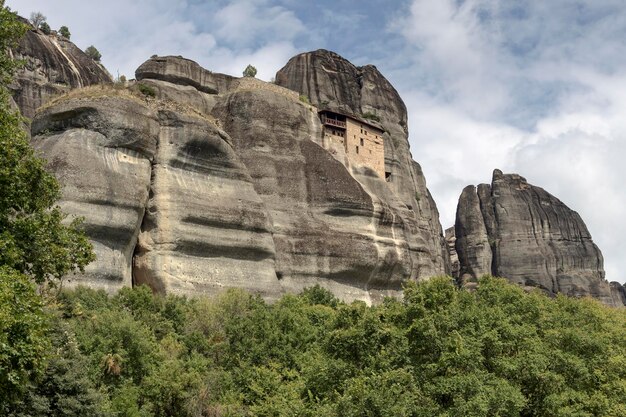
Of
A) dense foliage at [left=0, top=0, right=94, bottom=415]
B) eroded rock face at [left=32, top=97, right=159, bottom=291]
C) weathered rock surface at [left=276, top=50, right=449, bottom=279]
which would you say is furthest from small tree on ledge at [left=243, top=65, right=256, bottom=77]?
dense foliage at [left=0, top=0, right=94, bottom=415]

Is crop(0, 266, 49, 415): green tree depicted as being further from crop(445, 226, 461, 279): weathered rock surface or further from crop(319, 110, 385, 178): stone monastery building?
crop(445, 226, 461, 279): weathered rock surface

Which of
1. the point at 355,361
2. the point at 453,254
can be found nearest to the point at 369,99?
the point at 453,254

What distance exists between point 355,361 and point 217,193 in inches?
1002

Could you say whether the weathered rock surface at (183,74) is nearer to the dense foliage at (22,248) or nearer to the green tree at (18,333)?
the dense foliage at (22,248)

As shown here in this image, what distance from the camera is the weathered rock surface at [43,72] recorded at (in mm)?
55375

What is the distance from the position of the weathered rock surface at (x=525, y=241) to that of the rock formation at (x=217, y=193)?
50.2 metres

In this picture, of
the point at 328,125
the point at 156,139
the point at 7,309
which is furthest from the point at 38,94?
the point at 7,309

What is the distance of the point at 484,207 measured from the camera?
114875mm

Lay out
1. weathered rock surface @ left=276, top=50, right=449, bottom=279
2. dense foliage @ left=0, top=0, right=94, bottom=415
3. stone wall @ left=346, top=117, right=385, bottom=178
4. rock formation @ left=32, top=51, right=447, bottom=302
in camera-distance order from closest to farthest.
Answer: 1. dense foliage @ left=0, top=0, right=94, bottom=415
2. rock formation @ left=32, top=51, right=447, bottom=302
3. stone wall @ left=346, top=117, right=385, bottom=178
4. weathered rock surface @ left=276, top=50, right=449, bottom=279

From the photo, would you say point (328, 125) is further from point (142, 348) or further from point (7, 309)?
point (7, 309)

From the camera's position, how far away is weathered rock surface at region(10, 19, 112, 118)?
55.4 metres

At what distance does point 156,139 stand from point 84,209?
8.08 m

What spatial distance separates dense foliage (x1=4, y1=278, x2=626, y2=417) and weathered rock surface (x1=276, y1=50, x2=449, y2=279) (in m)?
37.3

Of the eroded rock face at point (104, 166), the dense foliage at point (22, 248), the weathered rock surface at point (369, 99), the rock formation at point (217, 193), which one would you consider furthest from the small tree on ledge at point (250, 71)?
the dense foliage at point (22, 248)
